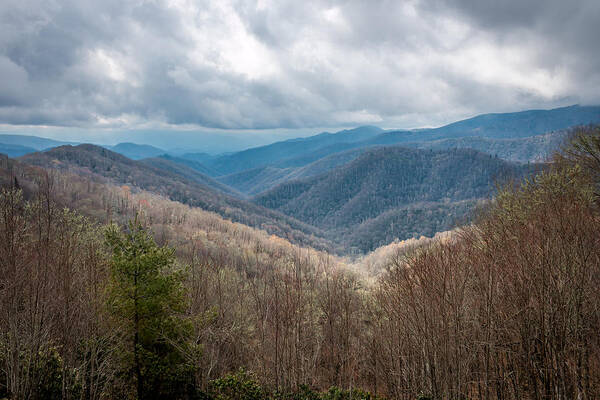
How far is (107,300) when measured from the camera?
1227 cm

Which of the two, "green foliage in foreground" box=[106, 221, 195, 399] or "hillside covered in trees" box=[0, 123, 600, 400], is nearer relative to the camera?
"hillside covered in trees" box=[0, 123, 600, 400]

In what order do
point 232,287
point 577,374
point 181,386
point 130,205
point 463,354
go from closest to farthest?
point 577,374, point 463,354, point 181,386, point 232,287, point 130,205

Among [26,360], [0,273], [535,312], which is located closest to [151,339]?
[26,360]

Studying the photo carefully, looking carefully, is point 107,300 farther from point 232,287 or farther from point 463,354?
point 463,354

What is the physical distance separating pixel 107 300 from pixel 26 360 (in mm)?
2899

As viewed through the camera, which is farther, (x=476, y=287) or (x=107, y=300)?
(x=107, y=300)

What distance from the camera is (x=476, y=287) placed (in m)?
8.90

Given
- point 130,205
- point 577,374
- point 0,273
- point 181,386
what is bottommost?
point 130,205

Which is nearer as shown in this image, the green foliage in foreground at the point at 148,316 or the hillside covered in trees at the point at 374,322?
the hillside covered in trees at the point at 374,322

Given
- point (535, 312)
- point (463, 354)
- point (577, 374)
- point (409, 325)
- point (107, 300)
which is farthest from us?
point (107, 300)

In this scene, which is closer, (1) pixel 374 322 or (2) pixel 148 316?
(1) pixel 374 322

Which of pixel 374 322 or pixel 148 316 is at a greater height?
pixel 374 322

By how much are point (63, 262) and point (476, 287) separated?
1230cm

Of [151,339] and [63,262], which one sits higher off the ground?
[63,262]
